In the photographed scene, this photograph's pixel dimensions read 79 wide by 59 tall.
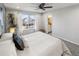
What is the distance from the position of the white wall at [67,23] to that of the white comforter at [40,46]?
15 centimetres

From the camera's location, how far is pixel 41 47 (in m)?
1.52

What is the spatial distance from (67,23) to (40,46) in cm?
61

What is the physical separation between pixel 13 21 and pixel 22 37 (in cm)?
31

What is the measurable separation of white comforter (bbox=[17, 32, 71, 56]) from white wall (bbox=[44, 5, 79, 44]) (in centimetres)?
15

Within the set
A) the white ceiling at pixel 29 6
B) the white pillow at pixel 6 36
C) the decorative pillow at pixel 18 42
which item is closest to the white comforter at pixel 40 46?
the decorative pillow at pixel 18 42

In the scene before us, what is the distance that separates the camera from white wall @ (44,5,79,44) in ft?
4.49

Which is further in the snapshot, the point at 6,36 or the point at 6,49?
the point at 6,36

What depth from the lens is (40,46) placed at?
1530mm

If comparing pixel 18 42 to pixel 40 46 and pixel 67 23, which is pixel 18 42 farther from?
pixel 67 23

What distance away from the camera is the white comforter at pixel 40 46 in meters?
1.41

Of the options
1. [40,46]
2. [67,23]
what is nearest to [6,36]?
[40,46]

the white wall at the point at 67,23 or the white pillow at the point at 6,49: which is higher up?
the white wall at the point at 67,23

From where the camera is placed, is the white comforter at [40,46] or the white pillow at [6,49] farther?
the white comforter at [40,46]

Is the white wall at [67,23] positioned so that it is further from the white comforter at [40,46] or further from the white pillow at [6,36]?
the white pillow at [6,36]
